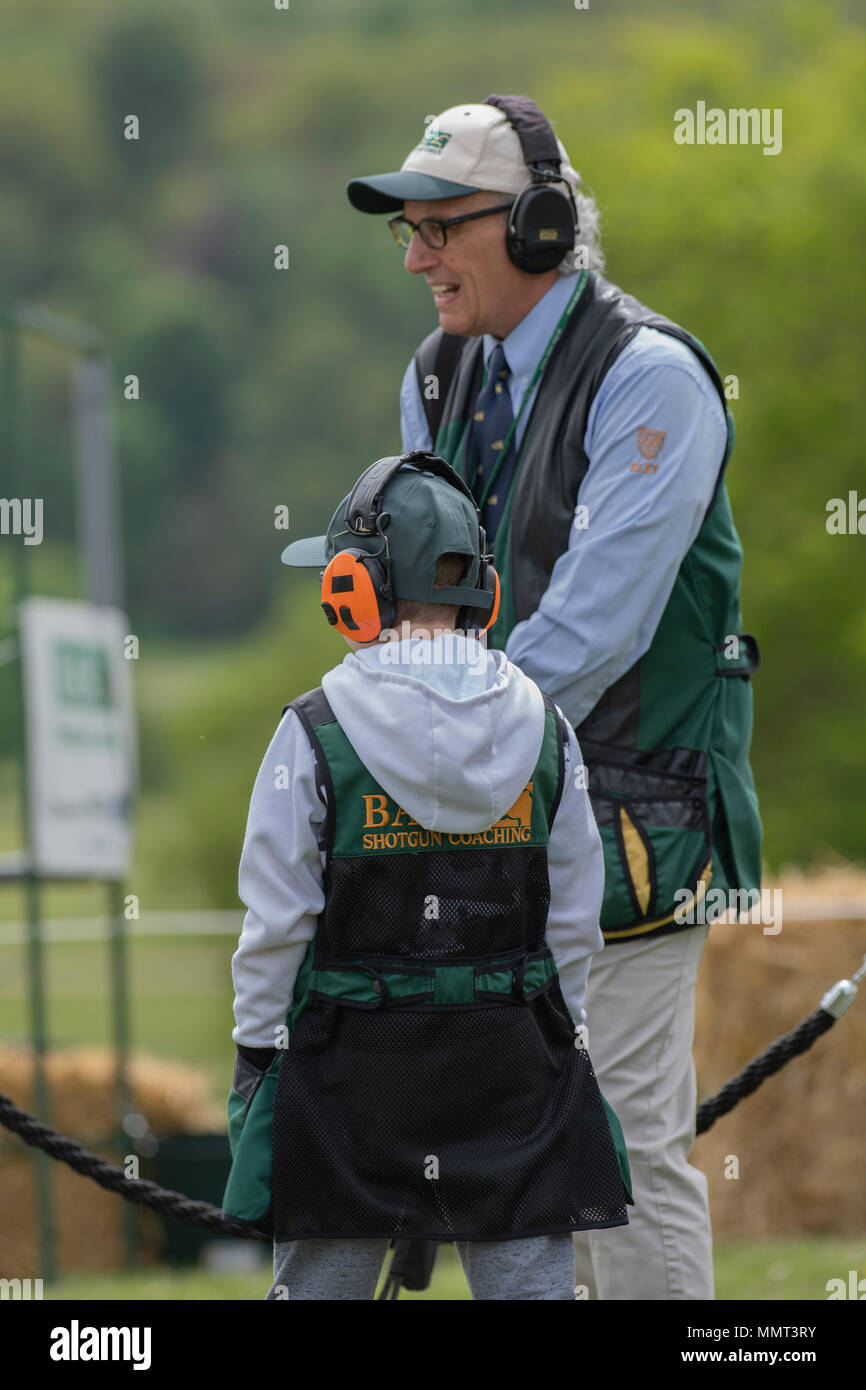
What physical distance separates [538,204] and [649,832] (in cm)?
115

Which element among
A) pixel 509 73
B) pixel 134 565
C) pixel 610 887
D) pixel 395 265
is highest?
pixel 509 73

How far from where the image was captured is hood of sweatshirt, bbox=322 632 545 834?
7.86ft

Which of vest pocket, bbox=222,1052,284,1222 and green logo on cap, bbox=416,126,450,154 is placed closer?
vest pocket, bbox=222,1052,284,1222

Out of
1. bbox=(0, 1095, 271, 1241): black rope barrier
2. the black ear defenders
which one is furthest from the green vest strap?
the black ear defenders

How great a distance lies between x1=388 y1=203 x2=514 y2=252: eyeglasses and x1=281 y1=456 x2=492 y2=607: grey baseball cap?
921 mm

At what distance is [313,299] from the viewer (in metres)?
60.7

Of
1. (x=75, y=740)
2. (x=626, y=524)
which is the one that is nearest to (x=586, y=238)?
(x=626, y=524)

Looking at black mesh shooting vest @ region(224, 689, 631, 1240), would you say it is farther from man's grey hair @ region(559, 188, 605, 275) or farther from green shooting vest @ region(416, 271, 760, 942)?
man's grey hair @ region(559, 188, 605, 275)

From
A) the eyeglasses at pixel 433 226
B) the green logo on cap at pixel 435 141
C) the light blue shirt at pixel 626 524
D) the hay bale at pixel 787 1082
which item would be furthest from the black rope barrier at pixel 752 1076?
the hay bale at pixel 787 1082
